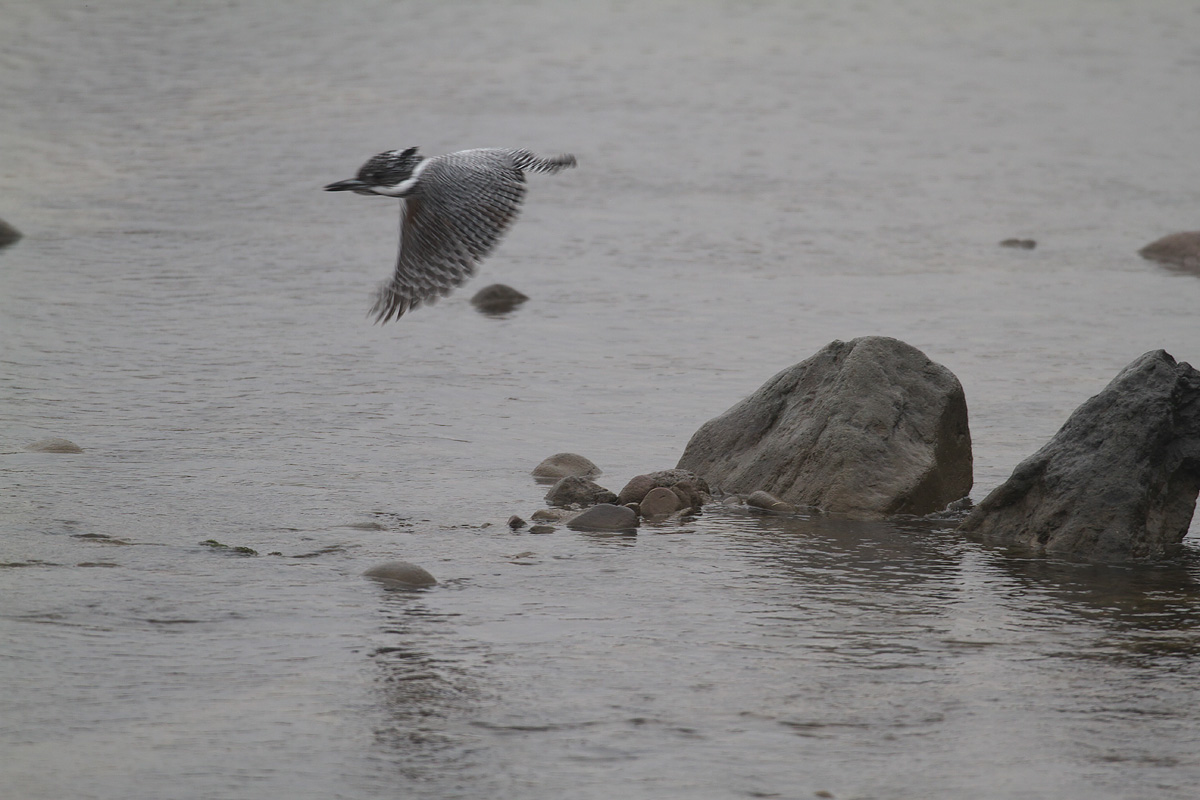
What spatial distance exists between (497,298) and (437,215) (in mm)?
5094

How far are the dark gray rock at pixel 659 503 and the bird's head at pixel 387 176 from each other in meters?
1.85

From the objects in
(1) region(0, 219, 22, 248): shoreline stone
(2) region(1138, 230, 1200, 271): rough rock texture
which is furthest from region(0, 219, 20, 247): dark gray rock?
(2) region(1138, 230, 1200, 271): rough rock texture

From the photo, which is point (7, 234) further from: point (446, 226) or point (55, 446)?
point (446, 226)

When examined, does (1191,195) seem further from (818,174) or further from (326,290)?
(326,290)

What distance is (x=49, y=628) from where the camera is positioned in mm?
5816

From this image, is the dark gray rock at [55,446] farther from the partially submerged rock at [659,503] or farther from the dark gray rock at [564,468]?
the partially submerged rock at [659,503]

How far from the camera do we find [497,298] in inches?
507

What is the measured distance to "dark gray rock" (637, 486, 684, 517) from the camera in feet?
25.2

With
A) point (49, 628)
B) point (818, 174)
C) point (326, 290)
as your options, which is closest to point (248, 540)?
point (49, 628)

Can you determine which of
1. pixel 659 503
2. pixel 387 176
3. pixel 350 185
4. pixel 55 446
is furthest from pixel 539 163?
pixel 55 446

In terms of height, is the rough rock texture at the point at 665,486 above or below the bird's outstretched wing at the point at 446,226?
below

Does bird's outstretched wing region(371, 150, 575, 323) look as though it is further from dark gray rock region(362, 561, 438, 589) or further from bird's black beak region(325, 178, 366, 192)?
dark gray rock region(362, 561, 438, 589)

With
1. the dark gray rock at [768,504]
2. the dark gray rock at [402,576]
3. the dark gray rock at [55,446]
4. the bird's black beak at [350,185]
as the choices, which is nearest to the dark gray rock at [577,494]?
the dark gray rock at [768,504]

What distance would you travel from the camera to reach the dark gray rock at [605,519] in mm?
7457
